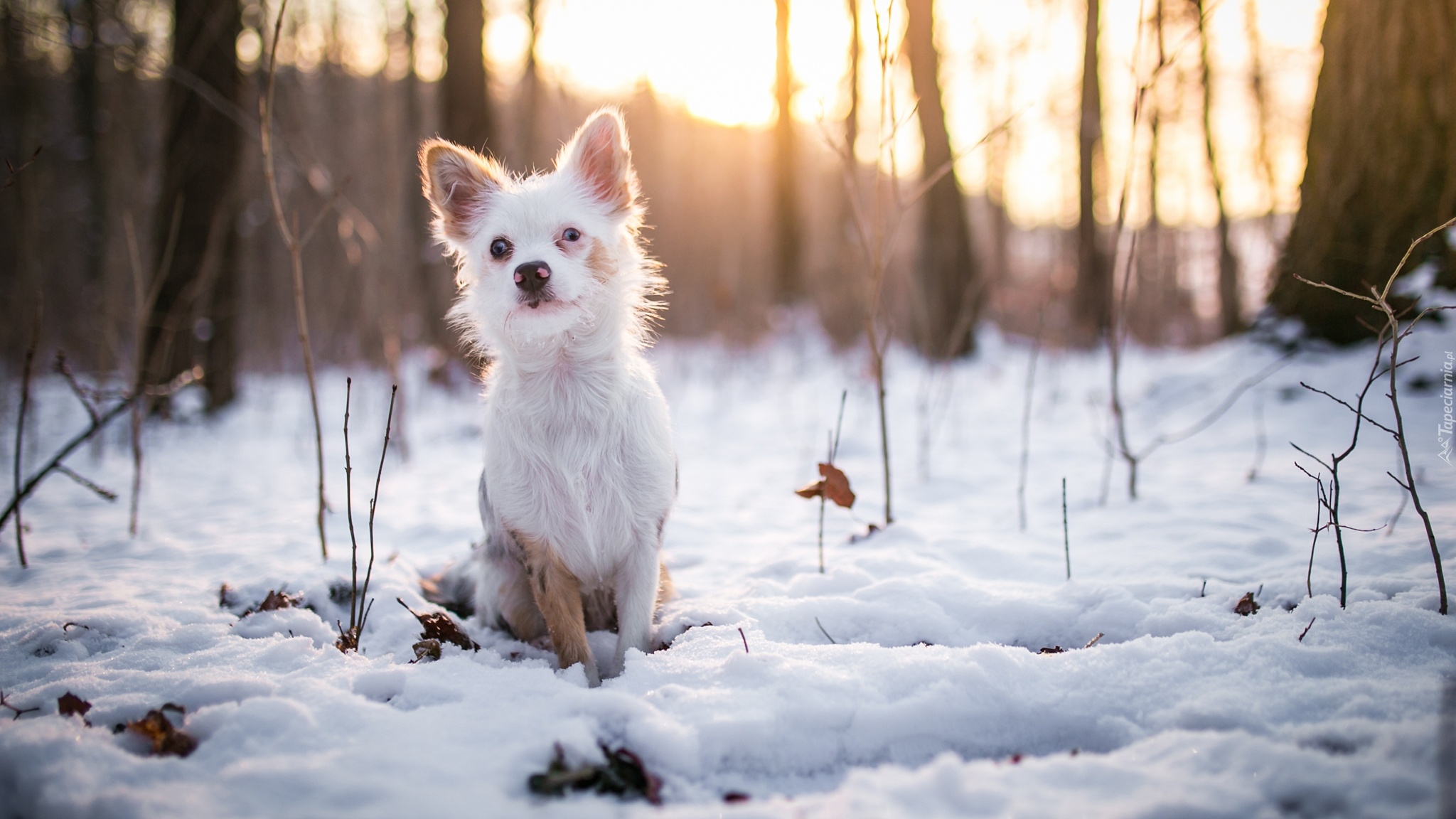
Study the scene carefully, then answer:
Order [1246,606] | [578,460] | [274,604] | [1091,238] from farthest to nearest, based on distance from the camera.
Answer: [1091,238] < [274,604] < [578,460] < [1246,606]

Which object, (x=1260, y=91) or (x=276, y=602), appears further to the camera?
(x=1260, y=91)

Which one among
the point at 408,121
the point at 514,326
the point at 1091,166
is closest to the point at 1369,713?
the point at 514,326

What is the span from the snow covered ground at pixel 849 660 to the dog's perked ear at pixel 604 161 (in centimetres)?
188

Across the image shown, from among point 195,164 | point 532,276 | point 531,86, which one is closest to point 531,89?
point 531,86

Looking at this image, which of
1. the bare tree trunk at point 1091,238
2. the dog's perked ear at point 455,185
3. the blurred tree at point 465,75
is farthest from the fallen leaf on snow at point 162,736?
the bare tree trunk at point 1091,238

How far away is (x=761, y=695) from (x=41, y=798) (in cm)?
169

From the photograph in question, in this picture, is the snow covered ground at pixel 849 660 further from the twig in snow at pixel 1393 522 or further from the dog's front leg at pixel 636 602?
the dog's front leg at pixel 636 602

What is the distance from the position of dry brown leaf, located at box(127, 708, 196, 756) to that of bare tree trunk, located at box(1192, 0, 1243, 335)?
13.1 meters

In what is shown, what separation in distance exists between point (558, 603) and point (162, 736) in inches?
44.5

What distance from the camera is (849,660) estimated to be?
84.2 inches

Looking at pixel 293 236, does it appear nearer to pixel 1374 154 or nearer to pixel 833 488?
pixel 833 488

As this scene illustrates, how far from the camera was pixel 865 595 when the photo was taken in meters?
2.76

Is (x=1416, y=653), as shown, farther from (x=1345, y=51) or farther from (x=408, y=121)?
(x=408, y=121)

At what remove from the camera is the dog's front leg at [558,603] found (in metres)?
2.46
